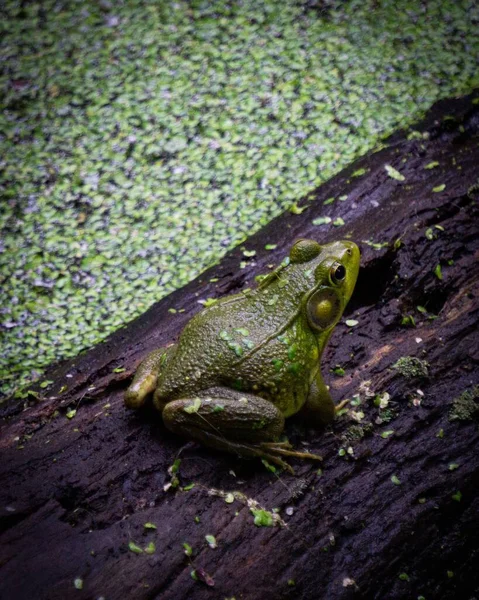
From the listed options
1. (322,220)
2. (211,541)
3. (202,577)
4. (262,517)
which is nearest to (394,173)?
(322,220)

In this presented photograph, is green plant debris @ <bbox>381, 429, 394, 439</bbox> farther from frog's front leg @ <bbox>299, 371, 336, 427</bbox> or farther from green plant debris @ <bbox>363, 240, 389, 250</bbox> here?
green plant debris @ <bbox>363, 240, 389, 250</bbox>

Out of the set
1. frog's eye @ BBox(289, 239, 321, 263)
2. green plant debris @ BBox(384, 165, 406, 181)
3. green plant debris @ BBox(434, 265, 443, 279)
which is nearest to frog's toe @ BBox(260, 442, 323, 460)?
frog's eye @ BBox(289, 239, 321, 263)

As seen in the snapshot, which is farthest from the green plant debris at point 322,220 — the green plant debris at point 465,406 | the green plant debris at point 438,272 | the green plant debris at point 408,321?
the green plant debris at point 465,406

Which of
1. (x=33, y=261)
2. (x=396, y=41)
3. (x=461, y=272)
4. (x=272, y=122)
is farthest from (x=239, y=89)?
(x=461, y=272)

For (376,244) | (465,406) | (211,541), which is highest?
(376,244)

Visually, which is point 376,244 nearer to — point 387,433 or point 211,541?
point 387,433

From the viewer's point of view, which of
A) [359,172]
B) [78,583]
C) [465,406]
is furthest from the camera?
[359,172]

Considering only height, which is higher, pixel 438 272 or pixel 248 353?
pixel 248 353
